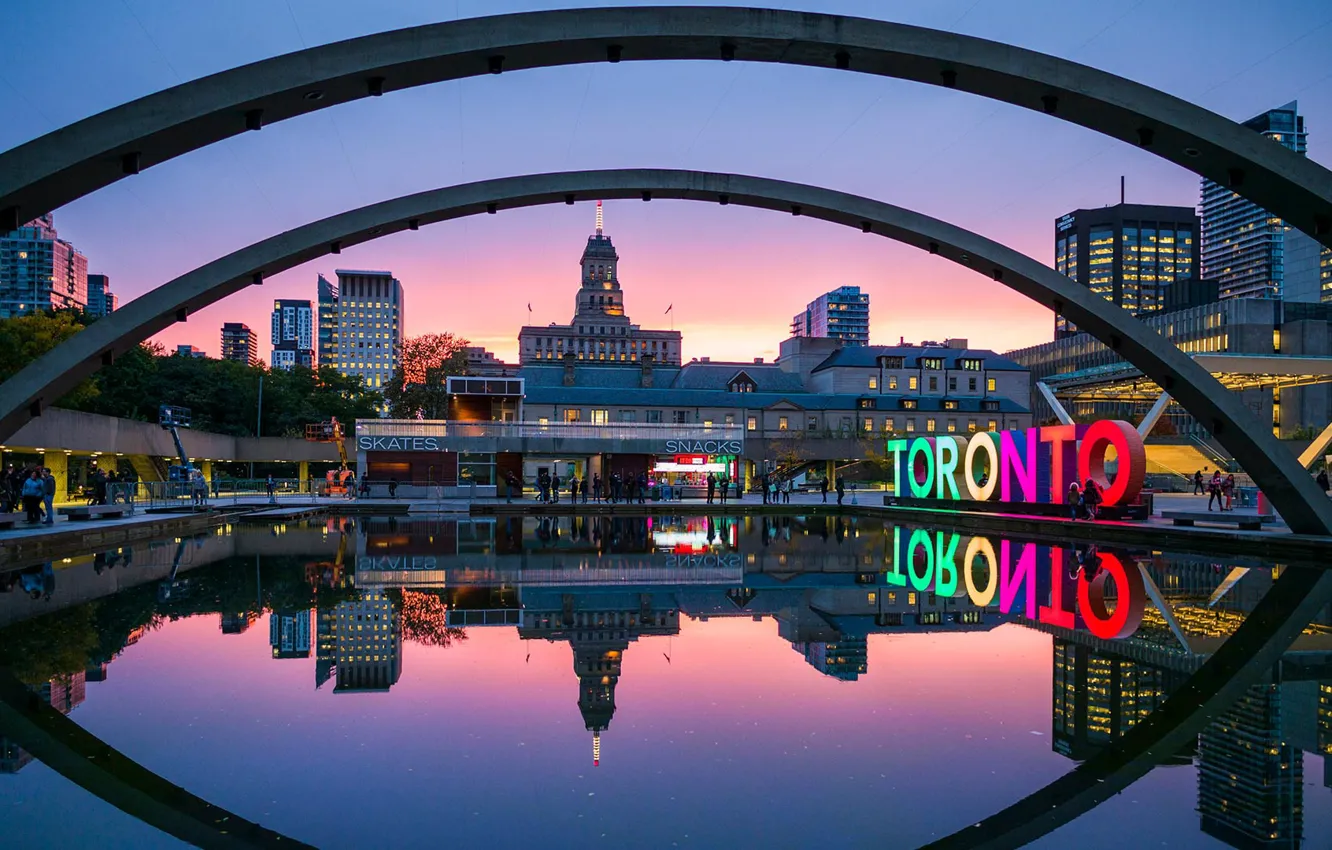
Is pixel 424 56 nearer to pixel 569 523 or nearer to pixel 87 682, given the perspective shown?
pixel 87 682

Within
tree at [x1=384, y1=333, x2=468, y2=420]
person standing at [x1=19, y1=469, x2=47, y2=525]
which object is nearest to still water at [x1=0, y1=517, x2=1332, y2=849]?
person standing at [x1=19, y1=469, x2=47, y2=525]

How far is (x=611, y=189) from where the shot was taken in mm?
19641

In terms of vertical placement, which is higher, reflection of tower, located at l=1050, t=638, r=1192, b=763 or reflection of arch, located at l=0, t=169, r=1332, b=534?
reflection of arch, located at l=0, t=169, r=1332, b=534

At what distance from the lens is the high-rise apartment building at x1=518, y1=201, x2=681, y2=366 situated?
165m

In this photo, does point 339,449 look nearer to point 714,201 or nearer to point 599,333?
point 714,201

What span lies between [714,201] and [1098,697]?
1474 centimetres

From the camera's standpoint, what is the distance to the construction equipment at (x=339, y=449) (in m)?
53.4

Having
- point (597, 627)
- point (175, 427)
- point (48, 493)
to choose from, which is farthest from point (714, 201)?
point (175, 427)

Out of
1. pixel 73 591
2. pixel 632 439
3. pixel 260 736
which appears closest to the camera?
pixel 260 736

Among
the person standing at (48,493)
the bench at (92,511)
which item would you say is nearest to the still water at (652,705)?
the person standing at (48,493)

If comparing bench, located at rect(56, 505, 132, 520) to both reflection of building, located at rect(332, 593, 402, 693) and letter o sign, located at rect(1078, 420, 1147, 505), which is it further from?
letter o sign, located at rect(1078, 420, 1147, 505)

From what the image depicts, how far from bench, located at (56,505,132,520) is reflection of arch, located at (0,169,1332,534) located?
7.88m

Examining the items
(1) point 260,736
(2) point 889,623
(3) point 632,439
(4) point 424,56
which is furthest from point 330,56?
(3) point 632,439

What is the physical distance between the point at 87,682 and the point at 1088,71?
14131mm
